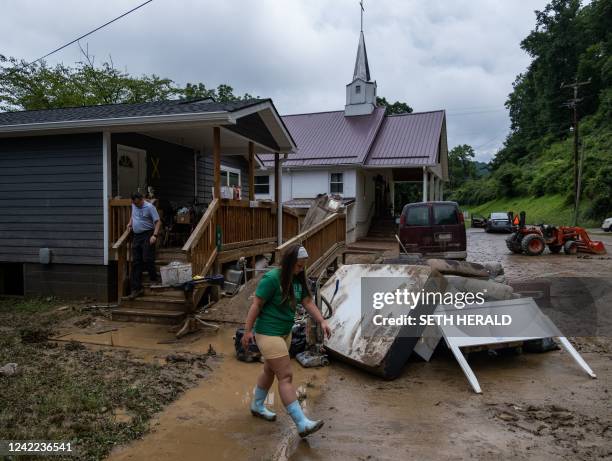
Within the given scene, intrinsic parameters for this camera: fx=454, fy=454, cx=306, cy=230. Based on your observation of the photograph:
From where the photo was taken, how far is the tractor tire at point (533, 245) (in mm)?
15469

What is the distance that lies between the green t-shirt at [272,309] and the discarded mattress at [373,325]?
5.89 ft

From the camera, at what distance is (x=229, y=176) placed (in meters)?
14.3

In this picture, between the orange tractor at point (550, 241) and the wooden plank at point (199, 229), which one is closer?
the wooden plank at point (199, 229)

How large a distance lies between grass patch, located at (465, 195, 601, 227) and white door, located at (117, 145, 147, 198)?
29.7m

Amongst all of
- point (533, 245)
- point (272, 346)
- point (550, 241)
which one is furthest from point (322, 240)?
point (550, 241)

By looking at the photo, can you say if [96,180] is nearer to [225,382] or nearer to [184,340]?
[184,340]

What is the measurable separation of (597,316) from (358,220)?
13.1m

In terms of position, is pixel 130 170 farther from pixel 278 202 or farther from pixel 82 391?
pixel 82 391

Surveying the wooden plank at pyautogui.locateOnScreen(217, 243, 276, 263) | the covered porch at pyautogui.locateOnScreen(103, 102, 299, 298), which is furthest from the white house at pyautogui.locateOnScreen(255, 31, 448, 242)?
the wooden plank at pyautogui.locateOnScreen(217, 243, 276, 263)

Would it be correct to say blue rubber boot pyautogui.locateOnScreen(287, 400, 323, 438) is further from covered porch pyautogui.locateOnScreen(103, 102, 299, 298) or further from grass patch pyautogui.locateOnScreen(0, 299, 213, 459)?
covered porch pyautogui.locateOnScreen(103, 102, 299, 298)

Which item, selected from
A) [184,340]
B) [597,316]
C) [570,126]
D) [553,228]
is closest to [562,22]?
[570,126]

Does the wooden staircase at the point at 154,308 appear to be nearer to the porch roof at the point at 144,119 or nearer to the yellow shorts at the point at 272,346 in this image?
the porch roof at the point at 144,119

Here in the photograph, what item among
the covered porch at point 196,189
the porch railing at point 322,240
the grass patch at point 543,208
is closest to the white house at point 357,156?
the covered porch at point 196,189

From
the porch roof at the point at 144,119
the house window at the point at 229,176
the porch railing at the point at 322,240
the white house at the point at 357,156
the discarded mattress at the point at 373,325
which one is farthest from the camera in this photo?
the white house at the point at 357,156
